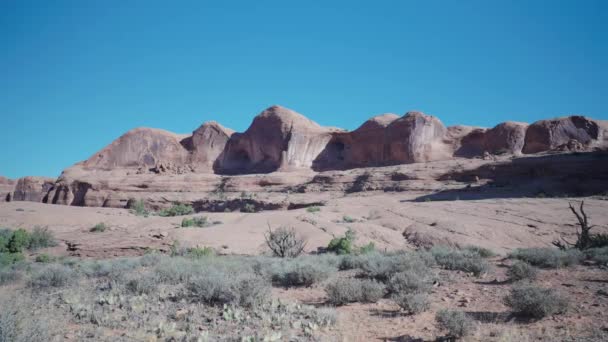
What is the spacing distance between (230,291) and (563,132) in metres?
38.8

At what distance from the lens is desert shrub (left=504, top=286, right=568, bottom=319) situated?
4.32 meters

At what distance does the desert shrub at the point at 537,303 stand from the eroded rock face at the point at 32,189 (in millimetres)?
49871

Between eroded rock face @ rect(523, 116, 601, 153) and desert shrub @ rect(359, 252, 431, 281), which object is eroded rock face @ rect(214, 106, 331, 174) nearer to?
eroded rock face @ rect(523, 116, 601, 153)

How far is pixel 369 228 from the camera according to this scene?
1562 centimetres

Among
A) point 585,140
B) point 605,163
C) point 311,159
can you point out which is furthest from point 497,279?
point 311,159

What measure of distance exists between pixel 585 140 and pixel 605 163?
1090cm

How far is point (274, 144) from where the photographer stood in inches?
1825

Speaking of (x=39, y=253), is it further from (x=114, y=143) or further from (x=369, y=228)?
(x=114, y=143)

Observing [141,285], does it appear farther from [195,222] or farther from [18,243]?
[195,222]

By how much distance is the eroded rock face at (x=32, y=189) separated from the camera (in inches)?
1652

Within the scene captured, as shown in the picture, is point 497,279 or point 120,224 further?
point 120,224

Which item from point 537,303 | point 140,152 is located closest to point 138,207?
point 140,152

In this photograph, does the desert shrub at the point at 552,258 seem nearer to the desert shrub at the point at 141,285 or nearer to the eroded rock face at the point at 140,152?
the desert shrub at the point at 141,285

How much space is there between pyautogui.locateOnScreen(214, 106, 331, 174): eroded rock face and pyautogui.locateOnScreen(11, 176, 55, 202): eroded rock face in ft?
69.3
